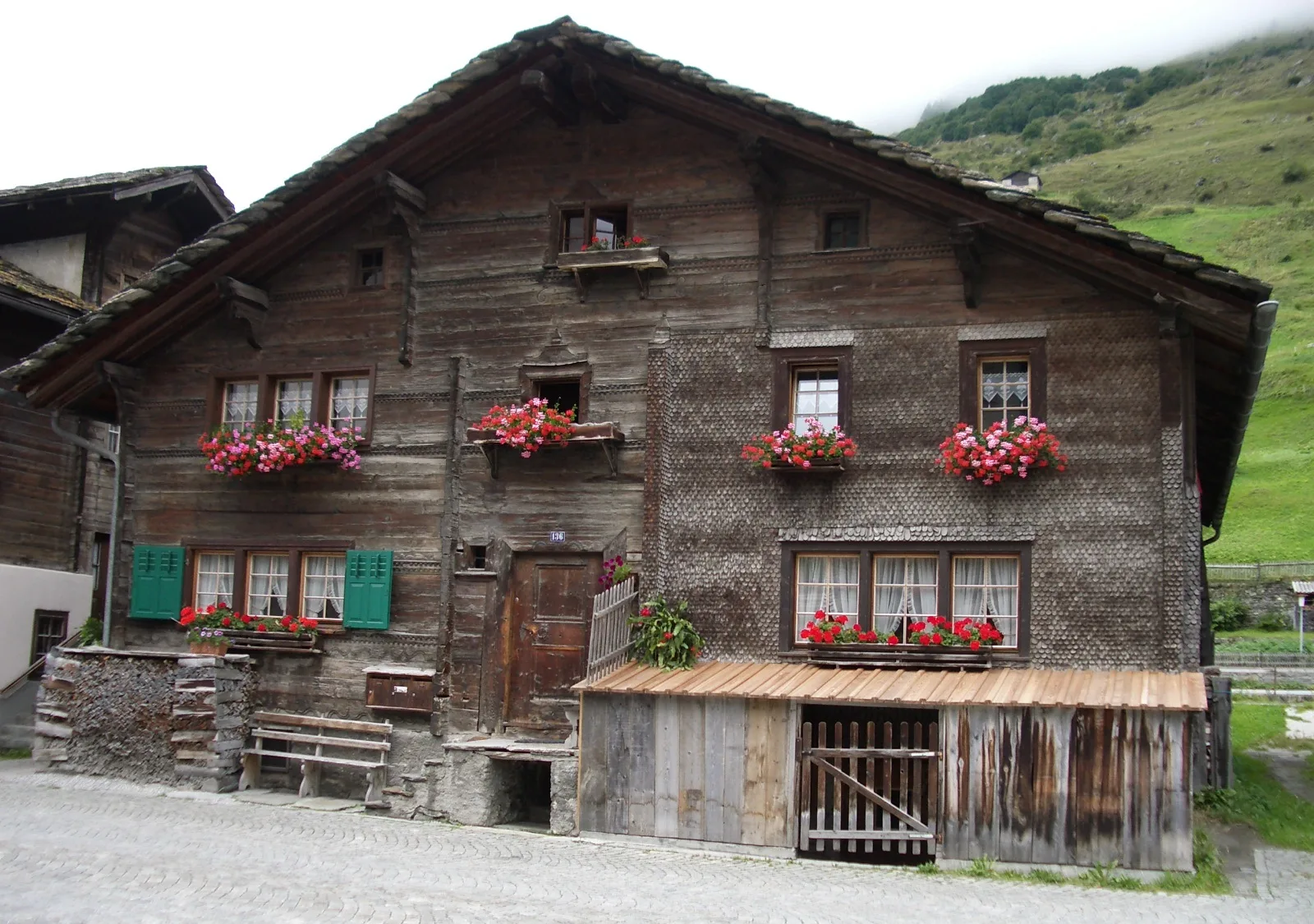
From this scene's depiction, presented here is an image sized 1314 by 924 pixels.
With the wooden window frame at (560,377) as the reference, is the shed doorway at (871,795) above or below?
below

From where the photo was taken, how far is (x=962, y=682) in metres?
13.8

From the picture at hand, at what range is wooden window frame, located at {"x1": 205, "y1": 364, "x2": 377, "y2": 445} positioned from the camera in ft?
58.5

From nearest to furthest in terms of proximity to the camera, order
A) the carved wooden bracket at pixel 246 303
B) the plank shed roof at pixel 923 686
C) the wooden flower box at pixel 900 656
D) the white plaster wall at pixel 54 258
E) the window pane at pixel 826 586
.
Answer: the plank shed roof at pixel 923 686 → the wooden flower box at pixel 900 656 → the window pane at pixel 826 586 → the carved wooden bracket at pixel 246 303 → the white plaster wall at pixel 54 258

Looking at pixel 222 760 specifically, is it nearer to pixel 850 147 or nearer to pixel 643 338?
pixel 643 338

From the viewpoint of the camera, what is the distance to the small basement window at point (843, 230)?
16109 mm

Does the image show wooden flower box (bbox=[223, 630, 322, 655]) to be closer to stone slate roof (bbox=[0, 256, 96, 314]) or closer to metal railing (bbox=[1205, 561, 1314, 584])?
stone slate roof (bbox=[0, 256, 96, 314])

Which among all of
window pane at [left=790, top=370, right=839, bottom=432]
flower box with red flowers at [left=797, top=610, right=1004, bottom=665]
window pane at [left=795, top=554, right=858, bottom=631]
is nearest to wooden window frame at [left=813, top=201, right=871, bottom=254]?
window pane at [left=790, top=370, right=839, bottom=432]

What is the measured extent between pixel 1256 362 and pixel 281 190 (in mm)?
12264

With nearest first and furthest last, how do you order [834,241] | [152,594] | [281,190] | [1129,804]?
[1129,804] < [834,241] < [281,190] < [152,594]

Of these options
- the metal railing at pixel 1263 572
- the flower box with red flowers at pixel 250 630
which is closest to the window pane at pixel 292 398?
the flower box with red flowers at pixel 250 630

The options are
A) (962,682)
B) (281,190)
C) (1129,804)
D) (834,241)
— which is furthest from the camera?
(281,190)

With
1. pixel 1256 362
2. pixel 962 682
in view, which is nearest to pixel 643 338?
pixel 962 682

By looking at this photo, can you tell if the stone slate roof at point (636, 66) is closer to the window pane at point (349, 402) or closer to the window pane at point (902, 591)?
the window pane at point (349, 402)

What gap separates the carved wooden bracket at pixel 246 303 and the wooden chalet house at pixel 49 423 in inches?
136
